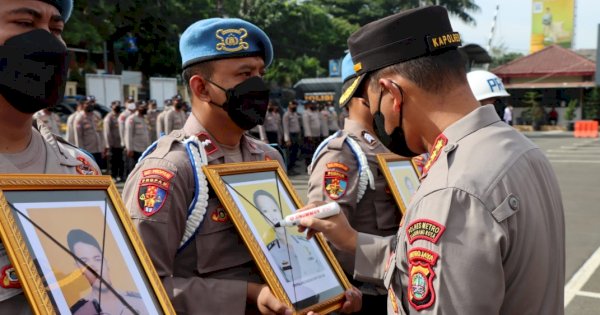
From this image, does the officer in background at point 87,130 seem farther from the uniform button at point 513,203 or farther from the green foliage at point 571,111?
the green foliage at point 571,111

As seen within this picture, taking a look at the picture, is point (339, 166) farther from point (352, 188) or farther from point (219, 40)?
point (219, 40)

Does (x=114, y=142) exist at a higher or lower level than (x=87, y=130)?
lower

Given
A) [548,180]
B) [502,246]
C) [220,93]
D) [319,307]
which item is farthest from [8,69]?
[548,180]

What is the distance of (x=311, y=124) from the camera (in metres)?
16.2

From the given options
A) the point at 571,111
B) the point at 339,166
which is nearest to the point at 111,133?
the point at 339,166

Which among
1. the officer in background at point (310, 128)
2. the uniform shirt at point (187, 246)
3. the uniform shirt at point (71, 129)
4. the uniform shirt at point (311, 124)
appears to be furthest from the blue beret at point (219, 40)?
the uniform shirt at point (311, 124)

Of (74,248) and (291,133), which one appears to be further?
(291,133)

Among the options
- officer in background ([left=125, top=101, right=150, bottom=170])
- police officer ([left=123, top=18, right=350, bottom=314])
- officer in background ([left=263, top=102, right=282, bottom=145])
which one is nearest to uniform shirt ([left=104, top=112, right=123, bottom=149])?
officer in background ([left=125, top=101, right=150, bottom=170])

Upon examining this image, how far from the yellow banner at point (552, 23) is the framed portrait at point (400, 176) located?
171 feet

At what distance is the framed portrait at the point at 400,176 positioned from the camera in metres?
2.52

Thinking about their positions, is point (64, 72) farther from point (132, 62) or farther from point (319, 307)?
point (132, 62)

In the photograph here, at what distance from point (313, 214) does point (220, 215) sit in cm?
31

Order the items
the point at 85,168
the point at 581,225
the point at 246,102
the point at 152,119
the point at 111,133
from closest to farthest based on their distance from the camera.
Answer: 1. the point at 85,168
2. the point at 246,102
3. the point at 581,225
4. the point at 111,133
5. the point at 152,119

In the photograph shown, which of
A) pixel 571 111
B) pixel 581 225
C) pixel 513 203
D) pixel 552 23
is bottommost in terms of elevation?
pixel 571 111
